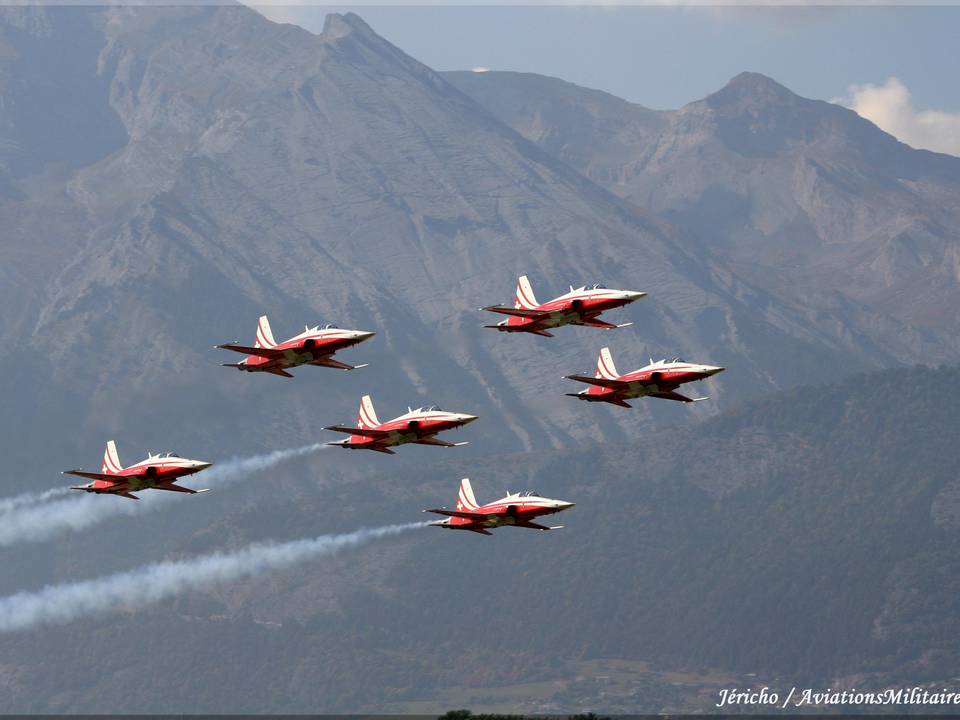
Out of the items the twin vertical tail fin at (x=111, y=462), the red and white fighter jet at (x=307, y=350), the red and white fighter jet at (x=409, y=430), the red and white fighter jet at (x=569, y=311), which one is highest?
the red and white fighter jet at (x=569, y=311)

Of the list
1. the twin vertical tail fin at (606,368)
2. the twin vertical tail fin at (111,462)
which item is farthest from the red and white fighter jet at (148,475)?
the twin vertical tail fin at (606,368)

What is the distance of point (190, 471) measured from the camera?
5837 inches

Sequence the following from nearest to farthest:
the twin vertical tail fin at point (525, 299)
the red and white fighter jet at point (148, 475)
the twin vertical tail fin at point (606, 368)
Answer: the red and white fighter jet at point (148, 475) → the twin vertical tail fin at point (606, 368) → the twin vertical tail fin at point (525, 299)

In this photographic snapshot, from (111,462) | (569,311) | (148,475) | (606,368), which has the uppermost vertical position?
(569,311)

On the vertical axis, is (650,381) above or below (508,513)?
above

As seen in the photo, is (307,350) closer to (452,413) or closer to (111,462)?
(452,413)

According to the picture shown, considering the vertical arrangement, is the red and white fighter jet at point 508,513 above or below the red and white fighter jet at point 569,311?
below

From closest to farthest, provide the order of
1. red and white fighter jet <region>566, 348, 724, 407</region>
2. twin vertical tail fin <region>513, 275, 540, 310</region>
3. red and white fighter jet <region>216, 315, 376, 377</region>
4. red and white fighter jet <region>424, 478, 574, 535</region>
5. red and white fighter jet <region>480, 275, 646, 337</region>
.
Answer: red and white fighter jet <region>566, 348, 724, 407</region> → red and white fighter jet <region>216, 315, 376, 377</region> → red and white fighter jet <region>480, 275, 646, 337</region> → red and white fighter jet <region>424, 478, 574, 535</region> → twin vertical tail fin <region>513, 275, 540, 310</region>

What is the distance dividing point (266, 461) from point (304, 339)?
45.2 m

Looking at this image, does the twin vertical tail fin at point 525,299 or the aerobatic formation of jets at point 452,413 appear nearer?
the aerobatic formation of jets at point 452,413

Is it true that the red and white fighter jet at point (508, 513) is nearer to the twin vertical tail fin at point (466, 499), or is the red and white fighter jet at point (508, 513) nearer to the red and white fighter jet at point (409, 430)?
the red and white fighter jet at point (409, 430)

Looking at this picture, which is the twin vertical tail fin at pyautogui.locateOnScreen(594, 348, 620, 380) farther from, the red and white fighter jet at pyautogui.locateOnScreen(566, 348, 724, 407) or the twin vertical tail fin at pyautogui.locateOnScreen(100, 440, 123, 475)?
the twin vertical tail fin at pyautogui.locateOnScreen(100, 440, 123, 475)

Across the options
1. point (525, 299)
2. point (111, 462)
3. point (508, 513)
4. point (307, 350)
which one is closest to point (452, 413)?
point (508, 513)

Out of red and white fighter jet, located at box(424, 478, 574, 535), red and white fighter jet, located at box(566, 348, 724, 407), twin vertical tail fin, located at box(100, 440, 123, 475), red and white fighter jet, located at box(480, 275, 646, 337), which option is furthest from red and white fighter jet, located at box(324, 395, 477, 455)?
twin vertical tail fin, located at box(100, 440, 123, 475)
